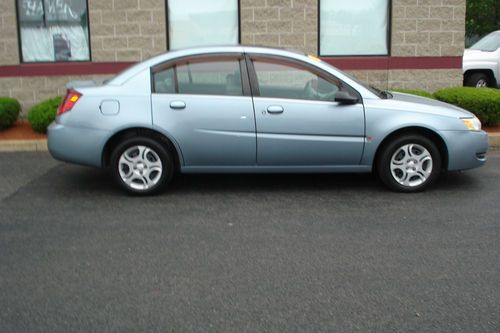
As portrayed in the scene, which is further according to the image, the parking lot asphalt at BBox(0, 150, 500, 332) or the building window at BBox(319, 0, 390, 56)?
the building window at BBox(319, 0, 390, 56)

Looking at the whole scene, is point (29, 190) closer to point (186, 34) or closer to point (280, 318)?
point (280, 318)

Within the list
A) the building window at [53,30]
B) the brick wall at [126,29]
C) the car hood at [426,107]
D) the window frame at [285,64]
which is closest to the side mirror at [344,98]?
the window frame at [285,64]

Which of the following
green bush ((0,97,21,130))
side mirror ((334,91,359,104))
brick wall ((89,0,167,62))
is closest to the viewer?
side mirror ((334,91,359,104))

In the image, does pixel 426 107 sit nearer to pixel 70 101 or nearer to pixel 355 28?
pixel 70 101

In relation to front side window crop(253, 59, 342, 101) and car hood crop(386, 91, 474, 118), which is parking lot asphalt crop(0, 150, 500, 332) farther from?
front side window crop(253, 59, 342, 101)

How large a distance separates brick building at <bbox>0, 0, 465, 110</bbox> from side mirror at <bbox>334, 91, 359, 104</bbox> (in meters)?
5.05

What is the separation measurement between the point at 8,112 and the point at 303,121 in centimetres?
576

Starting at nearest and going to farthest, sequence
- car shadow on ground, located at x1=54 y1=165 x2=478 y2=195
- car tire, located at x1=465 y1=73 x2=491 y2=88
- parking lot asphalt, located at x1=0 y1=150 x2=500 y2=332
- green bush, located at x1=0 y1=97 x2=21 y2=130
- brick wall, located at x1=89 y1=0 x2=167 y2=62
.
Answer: parking lot asphalt, located at x1=0 y1=150 x2=500 y2=332, car shadow on ground, located at x1=54 y1=165 x2=478 y2=195, green bush, located at x1=0 y1=97 x2=21 y2=130, brick wall, located at x1=89 y1=0 x2=167 y2=62, car tire, located at x1=465 y1=73 x2=491 y2=88

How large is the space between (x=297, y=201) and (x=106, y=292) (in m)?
2.80

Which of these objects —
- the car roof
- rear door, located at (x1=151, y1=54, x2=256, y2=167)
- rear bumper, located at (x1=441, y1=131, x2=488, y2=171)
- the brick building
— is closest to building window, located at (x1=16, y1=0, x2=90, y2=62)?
the brick building

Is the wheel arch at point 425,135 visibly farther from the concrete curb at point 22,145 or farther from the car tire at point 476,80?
the car tire at point 476,80

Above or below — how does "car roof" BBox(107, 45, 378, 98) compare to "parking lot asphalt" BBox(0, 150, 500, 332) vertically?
above

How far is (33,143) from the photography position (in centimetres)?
958

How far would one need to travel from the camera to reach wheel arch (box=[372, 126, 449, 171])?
22.4ft
